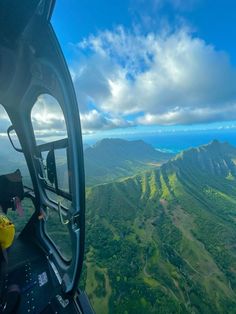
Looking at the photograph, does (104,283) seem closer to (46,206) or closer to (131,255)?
(131,255)

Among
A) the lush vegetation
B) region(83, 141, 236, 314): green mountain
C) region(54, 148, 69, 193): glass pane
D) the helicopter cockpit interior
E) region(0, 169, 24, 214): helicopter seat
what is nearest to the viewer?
the helicopter cockpit interior

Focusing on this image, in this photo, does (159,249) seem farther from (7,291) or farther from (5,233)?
(5,233)

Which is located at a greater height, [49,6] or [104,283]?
[49,6]

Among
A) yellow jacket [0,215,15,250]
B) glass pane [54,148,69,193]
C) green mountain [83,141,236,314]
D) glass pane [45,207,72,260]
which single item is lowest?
green mountain [83,141,236,314]

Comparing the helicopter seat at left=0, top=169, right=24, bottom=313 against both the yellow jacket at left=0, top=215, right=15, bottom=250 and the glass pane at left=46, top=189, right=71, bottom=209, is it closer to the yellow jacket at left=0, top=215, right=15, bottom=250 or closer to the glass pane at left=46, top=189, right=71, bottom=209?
the yellow jacket at left=0, top=215, right=15, bottom=250

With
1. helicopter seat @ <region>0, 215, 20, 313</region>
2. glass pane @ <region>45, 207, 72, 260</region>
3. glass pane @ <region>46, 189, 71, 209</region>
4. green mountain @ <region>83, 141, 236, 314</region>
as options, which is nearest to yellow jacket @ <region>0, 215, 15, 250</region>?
helicopter seat @ <region>0, 215, 20, 313</region>

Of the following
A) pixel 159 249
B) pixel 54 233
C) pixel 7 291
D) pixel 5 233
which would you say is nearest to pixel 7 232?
pixel 5 233

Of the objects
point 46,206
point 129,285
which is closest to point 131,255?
point 129,285
